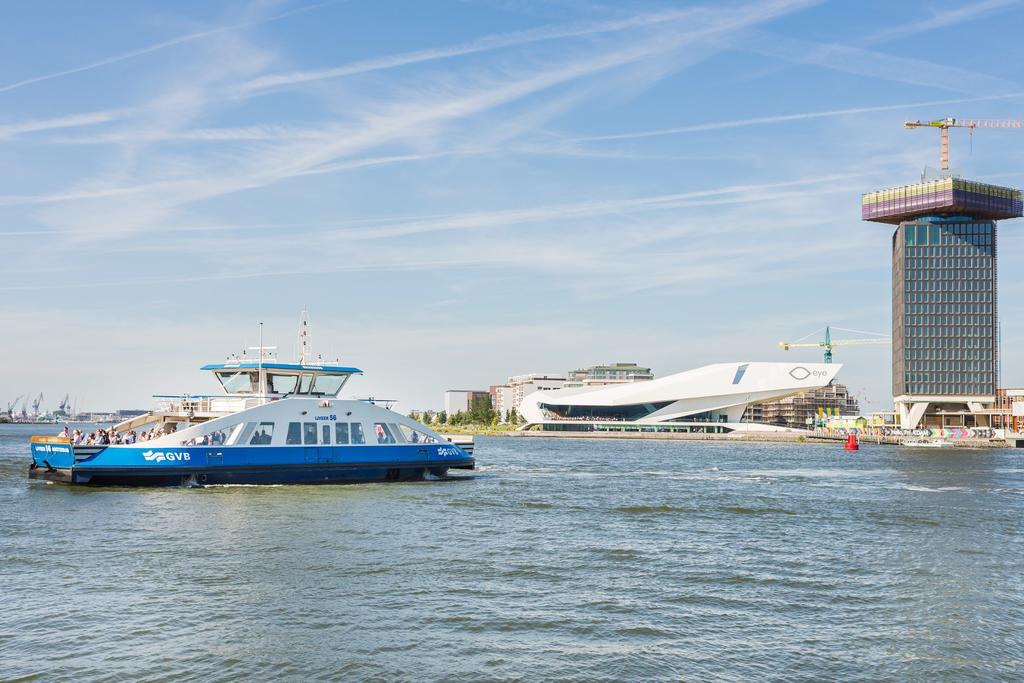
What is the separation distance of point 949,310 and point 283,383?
154665 mm

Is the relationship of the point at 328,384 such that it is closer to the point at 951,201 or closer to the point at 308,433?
the point at 308,433

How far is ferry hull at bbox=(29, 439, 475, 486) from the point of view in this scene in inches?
1555

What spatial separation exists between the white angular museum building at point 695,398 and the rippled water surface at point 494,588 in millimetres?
142492

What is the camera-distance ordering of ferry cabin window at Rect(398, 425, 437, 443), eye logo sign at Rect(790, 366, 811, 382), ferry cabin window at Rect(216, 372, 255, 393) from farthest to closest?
eye logo sign at Rect(790, 366, 811, 382)
ferry cabin window at Rect(398, 425, 437, 443)
ferry cabin window at Rect(216, 372, 255, 393)

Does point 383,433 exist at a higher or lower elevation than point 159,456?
higher

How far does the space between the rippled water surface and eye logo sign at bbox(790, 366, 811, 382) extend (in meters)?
144

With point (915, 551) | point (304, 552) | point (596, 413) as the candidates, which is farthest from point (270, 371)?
point (596, 413)

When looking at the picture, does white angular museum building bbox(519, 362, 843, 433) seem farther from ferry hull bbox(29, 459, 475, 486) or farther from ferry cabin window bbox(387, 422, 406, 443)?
ferry hull bbox(29, 459, 475, 486)

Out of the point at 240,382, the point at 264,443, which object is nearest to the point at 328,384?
the point at 240,382

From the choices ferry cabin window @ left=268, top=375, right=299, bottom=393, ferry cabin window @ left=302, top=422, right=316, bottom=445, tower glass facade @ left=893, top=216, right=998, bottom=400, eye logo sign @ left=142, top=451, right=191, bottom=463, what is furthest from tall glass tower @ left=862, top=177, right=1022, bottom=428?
eye logo sign @ left=142, top=451, right=191, bottom=463

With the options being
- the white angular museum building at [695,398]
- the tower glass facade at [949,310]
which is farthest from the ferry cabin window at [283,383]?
the tower glass facade at [949,310]

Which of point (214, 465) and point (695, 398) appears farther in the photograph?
point (695, 398)

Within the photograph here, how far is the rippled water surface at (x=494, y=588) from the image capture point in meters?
15.8

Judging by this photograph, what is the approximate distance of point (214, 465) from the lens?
40312mm
